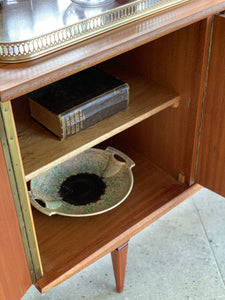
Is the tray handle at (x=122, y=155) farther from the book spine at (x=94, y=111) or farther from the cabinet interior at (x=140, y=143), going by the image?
the book spine at (x=94, y=111)

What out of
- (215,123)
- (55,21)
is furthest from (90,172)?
(55,21)

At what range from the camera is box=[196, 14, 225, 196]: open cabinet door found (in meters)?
1.03

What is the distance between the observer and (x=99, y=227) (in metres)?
1.16

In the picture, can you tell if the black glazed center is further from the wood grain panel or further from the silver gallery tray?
the silver gallery tray

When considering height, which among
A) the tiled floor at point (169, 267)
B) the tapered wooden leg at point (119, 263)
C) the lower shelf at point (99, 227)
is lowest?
the tiled floor at point (169, 267)

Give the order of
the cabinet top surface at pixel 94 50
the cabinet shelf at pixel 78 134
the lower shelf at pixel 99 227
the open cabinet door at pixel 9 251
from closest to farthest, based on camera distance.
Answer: the cabinet top surface at pixel 94 50
the open cabinet door at pixel 9 251
the cabinet shelf at pixel 78 134
the lower shelf at pixel 99 227

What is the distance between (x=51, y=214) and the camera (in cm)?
112

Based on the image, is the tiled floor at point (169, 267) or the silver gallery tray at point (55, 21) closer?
the silver gallery tray at point (55, 21)

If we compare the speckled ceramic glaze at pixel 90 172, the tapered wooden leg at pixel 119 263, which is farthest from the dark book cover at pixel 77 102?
the tapered wooden leg at pixel 119 263

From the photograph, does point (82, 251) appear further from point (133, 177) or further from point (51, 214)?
point (133, 177)

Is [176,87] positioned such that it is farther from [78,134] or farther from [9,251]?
[9,251]

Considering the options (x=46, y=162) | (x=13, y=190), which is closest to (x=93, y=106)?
(x=46, y=162)

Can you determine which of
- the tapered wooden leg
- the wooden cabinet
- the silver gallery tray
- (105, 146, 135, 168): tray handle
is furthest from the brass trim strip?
(105, 146, 135, 168): tray handle

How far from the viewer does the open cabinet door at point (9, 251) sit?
0.84 meters
